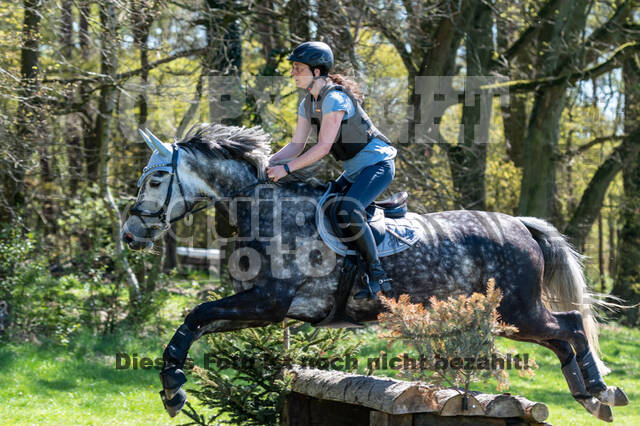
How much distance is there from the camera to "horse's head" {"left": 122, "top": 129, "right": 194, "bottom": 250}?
15.0 ft

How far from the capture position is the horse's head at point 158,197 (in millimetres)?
4586

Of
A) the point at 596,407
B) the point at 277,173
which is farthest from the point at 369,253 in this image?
the point at 596,407

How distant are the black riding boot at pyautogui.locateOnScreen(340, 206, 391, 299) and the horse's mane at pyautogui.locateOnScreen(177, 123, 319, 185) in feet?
1.75

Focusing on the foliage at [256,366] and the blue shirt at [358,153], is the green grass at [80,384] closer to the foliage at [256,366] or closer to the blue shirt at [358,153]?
the foliage at [256,366]

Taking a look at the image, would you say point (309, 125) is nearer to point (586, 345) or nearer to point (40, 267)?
point (586, 345)

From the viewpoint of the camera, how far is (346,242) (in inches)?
184

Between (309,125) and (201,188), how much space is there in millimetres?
909

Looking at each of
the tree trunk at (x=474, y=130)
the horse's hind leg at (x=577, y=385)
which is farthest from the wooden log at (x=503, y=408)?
the tree trunk at (x=474, y=130)

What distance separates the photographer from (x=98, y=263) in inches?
411

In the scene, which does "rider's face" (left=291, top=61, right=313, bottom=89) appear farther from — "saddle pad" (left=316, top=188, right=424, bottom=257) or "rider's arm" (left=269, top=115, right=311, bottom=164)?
"saddle pad" (left=316, top=188, right=424, bottom=257)

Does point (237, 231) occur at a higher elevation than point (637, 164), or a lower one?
lower

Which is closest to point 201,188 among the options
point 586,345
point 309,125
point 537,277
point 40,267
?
point 309,125

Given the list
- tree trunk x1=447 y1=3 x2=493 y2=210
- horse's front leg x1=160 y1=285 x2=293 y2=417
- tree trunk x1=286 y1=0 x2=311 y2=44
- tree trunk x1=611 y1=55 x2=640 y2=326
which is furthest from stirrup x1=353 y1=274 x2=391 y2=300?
tree trunk x1=611 y1=55 x2=640 y2=326

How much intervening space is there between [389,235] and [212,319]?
4.34 ft
